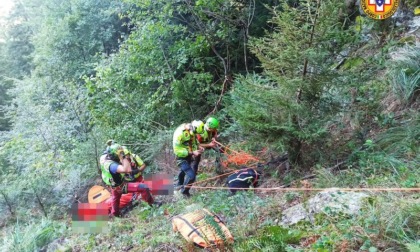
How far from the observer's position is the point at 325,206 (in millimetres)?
3809

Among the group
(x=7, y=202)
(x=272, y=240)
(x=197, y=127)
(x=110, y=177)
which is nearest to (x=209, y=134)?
(x=197, y=127)

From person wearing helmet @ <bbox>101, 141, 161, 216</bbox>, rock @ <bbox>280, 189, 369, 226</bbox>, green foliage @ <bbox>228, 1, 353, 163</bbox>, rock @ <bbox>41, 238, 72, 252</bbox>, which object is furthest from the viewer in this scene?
person wearing helmet @ <bbox>101, 141, 161, 216</bbox>

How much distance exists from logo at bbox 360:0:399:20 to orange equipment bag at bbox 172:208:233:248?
5.42m

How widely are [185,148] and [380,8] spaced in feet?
16.2

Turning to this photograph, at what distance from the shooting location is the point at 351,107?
218 inches

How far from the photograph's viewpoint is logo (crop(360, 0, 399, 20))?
7062 mm

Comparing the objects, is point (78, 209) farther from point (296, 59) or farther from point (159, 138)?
point (296, 59)

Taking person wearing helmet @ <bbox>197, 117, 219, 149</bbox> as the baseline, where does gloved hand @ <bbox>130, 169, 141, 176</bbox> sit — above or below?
below

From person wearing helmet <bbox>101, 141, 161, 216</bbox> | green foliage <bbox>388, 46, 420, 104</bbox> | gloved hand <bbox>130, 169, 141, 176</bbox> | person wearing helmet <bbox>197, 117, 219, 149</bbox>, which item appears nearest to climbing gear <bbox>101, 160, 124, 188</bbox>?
person wearing helmet <bbox>101, 141, 161, 216</bbox>

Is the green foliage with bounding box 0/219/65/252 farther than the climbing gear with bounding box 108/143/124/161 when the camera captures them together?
Yes

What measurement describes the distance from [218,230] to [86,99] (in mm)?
8134

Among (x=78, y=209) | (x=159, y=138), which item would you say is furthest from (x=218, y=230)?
(x=159, y=138)

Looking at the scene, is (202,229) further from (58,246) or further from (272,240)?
(58,246)

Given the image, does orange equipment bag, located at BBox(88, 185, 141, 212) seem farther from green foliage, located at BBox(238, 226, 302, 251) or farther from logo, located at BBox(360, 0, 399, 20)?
logo, located at BBox(360, 0, 399, 20)
